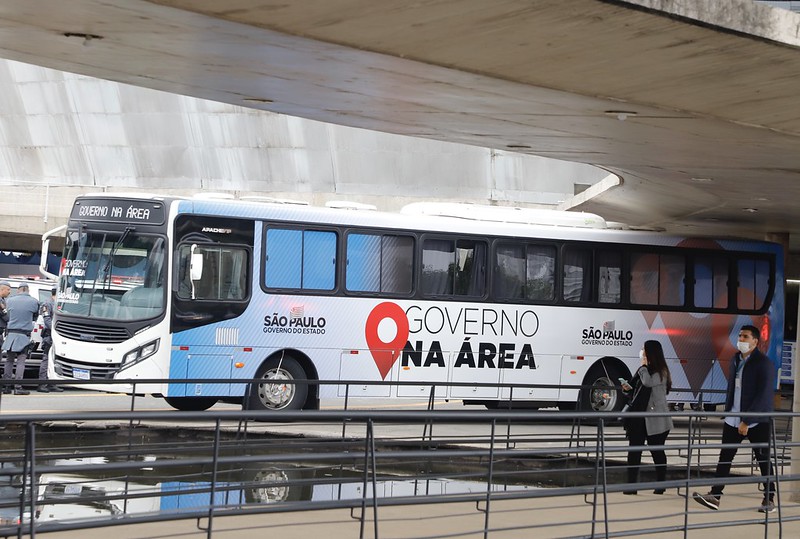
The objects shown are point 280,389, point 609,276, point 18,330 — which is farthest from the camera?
point 609,276

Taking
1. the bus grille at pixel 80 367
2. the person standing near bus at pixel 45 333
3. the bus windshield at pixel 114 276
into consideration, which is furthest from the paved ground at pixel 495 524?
the person standing near bus at pixel 45 333

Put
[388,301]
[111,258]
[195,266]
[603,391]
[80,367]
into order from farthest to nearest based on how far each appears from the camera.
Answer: [603,391] < [388,301] < [111,258] < [195,266] < [80,367]

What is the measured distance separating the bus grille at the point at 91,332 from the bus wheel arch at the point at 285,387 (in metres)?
2.35

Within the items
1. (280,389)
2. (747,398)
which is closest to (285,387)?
(280,389)

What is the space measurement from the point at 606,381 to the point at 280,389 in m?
6.70

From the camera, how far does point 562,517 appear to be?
36.8 feet

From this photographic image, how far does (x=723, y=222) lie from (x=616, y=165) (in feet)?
27.9

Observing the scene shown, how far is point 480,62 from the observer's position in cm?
1106

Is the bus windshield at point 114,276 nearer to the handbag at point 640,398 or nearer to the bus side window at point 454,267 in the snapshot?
the bus side window at point 454,267

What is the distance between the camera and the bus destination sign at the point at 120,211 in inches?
790

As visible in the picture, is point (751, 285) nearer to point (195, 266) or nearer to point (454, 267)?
point (454, 267)

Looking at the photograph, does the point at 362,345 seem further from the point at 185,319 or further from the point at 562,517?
the point at 562,517

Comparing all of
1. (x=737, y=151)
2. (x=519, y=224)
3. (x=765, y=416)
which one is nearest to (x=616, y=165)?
(x=737, y=151)

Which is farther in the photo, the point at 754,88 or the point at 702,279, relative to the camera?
the point at 702,279
